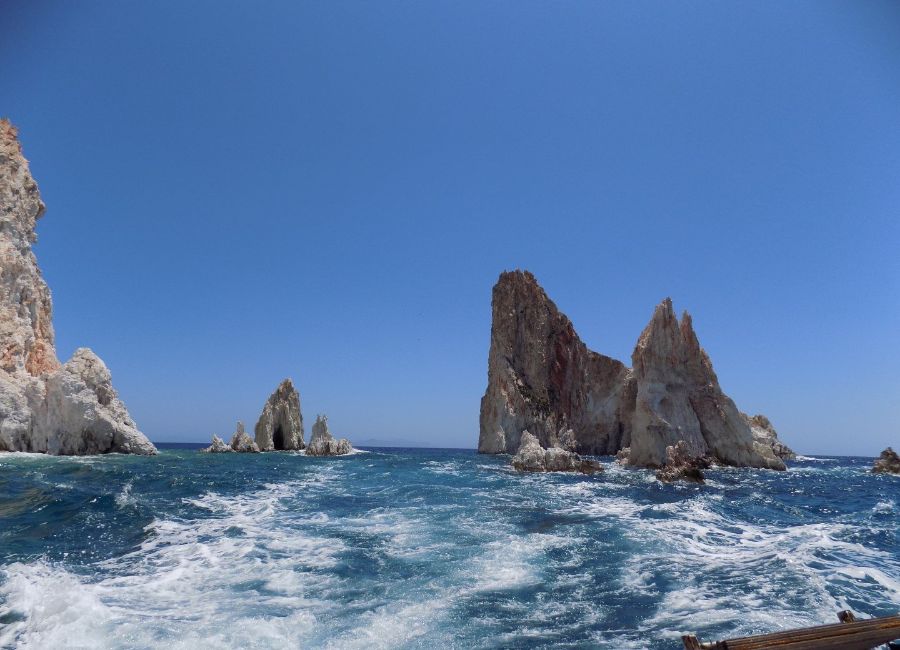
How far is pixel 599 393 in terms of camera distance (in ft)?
262

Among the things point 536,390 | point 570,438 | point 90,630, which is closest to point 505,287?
point 536,390

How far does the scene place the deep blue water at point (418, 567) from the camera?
8.61m

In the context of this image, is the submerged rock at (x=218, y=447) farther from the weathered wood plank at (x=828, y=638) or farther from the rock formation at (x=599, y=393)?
the weathered wood plank at (x=828, y=638)

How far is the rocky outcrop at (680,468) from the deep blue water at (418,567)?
765 cm

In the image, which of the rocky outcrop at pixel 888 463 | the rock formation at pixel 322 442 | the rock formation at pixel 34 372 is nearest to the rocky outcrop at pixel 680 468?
the rocky outcrop at pixel 888 463

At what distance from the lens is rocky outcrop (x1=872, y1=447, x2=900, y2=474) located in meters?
46.0

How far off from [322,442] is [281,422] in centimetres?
1461

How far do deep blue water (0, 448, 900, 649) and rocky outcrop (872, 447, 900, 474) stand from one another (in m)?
31.2

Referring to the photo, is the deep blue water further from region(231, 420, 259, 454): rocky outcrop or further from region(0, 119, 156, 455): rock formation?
region(231, 420, 259, 454): rocky outcrop

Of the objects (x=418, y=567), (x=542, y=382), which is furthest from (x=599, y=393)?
(x=418, y=567)

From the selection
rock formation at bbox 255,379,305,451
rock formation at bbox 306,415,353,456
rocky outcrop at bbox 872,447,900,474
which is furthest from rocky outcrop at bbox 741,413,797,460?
rock formation at bbox 255,379,305,451

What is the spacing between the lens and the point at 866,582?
11.4 m

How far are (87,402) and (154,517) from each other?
103 feet

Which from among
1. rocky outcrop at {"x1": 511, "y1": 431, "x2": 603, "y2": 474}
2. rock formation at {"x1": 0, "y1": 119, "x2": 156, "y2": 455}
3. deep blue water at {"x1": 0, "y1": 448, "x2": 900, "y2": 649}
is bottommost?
deep blue water at {"x1": 0, "y1": 448, "x2": 900, "y2": 649}
